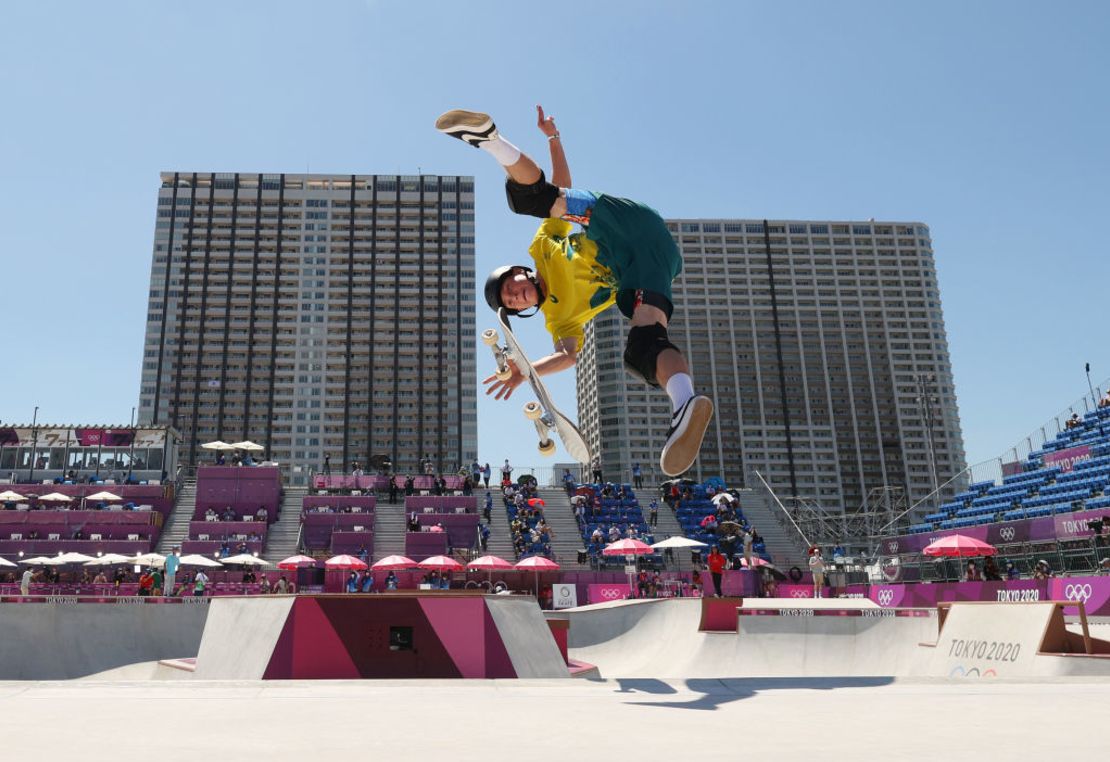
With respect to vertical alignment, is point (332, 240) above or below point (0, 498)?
above

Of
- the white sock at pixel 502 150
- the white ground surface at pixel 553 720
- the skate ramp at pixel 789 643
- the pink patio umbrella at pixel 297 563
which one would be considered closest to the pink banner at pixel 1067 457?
the skate ramp at pixel 789 643

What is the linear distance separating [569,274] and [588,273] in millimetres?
212

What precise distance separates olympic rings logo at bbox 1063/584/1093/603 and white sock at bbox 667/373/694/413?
15.0m

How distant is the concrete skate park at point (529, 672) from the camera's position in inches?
167

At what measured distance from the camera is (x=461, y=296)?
9900 centimetres

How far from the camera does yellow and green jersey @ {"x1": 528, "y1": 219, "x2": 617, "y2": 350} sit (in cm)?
870

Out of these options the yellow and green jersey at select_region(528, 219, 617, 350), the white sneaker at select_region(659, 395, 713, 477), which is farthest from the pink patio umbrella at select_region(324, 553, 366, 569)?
the white sneaker at select_region(659, 395, 713, 477)

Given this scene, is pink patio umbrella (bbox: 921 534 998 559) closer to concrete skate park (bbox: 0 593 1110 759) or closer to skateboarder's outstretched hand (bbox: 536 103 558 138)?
concrete skate park (bbox: 0 593 1110 759)

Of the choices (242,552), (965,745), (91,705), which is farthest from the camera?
(242,552)

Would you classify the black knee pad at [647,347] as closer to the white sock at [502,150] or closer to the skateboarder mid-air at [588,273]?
the skateboarder mid-air at [588,273]

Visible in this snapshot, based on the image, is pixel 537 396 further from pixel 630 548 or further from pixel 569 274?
pixel 630 548

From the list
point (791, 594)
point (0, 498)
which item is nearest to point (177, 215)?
point (0, 498)

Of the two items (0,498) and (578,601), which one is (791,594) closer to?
(578,601)

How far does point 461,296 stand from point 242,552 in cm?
6784
